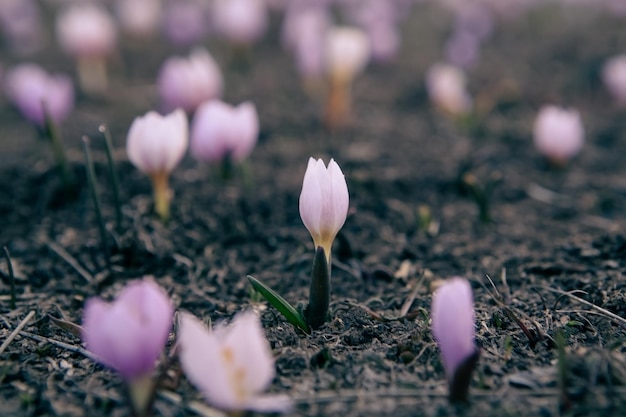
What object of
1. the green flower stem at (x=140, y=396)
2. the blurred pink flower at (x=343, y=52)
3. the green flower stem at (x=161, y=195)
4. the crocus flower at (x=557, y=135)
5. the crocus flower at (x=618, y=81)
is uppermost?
the blurred pink flower at (x=343, y=52)

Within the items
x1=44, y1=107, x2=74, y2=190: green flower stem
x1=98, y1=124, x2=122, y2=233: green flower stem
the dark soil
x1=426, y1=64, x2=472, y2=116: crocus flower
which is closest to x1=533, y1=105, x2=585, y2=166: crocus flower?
the dark soil

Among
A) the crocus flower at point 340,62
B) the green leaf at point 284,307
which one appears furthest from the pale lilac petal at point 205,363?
the crocus flower at point 340,62

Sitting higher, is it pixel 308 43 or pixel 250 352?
pixel 308 43

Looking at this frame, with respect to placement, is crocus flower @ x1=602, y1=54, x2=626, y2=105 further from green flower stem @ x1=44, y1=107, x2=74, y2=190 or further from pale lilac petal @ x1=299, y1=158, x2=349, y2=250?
green flower stem @ x1=44, y1=107, x2=74, y2=190

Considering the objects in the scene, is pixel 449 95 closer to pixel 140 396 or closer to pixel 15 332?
pixel 15 332

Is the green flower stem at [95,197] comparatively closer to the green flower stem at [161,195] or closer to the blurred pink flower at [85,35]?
the green flower stem at [161,195]

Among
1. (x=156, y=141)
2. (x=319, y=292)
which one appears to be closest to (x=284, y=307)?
(x=319, y=292)
